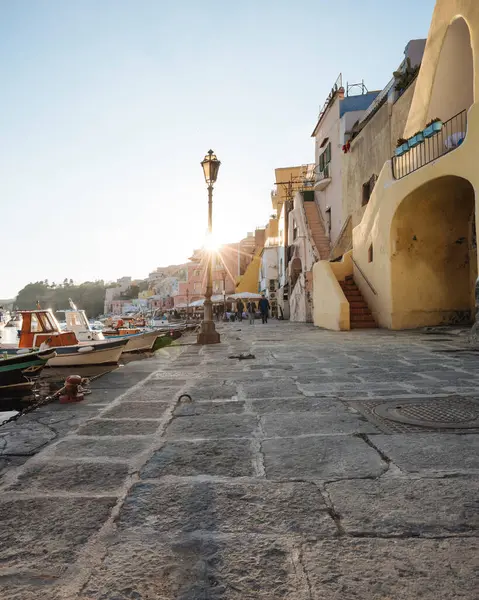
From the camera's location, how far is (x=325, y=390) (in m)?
4.55

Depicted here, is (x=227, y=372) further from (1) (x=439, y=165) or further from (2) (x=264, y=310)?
Result: (2) (x=264, y=310)

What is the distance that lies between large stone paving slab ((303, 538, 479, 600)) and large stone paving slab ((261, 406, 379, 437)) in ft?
4.75

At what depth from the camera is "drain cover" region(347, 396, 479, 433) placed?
10.1 ft

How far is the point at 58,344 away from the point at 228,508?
45.1ft

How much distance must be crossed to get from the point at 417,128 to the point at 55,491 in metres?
14.7

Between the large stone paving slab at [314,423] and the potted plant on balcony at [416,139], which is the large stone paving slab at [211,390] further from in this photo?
the potted plant on balcony at [416,139]

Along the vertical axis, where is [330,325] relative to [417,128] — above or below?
below

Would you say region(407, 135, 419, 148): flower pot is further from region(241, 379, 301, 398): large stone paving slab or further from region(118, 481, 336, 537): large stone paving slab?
region(118, 481, 336, 537): large stone paving slab

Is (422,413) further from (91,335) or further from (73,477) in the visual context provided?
(91,335)

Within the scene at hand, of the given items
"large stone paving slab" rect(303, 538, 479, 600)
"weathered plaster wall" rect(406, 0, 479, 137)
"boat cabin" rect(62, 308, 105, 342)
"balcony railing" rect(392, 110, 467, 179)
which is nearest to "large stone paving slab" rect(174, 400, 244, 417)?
"large stone paving slab" rect(303, 538, 479, 600)

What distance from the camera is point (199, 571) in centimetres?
145

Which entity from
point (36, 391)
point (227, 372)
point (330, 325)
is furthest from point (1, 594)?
point (330, 325)

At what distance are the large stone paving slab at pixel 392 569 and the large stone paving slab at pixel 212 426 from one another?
1519mm

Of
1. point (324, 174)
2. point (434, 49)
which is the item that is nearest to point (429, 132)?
point (434, 49)
